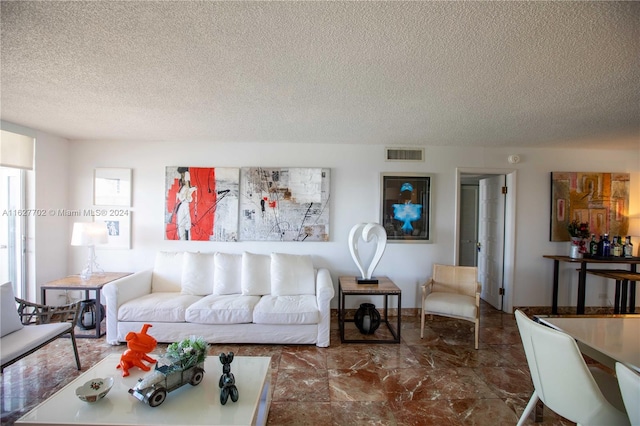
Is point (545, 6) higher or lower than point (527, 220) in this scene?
higher

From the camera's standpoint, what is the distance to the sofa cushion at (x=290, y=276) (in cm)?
323

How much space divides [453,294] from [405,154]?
1.86m

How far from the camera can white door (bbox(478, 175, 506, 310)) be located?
396cm

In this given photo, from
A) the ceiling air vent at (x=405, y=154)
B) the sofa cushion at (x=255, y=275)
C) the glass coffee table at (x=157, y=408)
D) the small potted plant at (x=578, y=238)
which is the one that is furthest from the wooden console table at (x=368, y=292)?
the small potted plant at (x=578, y=238)

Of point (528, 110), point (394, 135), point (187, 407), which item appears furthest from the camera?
point (394, 135)

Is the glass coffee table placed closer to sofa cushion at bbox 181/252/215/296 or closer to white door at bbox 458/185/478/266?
sofa cushion at bbox 181/252/215/296

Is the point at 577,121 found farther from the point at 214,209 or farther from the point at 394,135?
the point at 214,209

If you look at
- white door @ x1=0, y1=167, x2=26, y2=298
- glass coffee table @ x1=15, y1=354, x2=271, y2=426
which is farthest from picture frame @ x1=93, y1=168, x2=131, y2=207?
glass coffee table @ x1=15, y1=354, x2=271, y2=426

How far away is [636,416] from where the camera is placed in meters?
1.08

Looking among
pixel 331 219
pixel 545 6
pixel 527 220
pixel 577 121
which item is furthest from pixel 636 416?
pixel 527 220

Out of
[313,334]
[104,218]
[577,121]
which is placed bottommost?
[313,334]

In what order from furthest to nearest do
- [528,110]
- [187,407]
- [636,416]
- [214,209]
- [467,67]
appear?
[214,209] → [528,110] → [467,67] → [187,407] → [636,416]

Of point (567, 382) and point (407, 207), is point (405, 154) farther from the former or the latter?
point (567, 382)

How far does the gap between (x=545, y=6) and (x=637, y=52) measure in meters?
0.84
